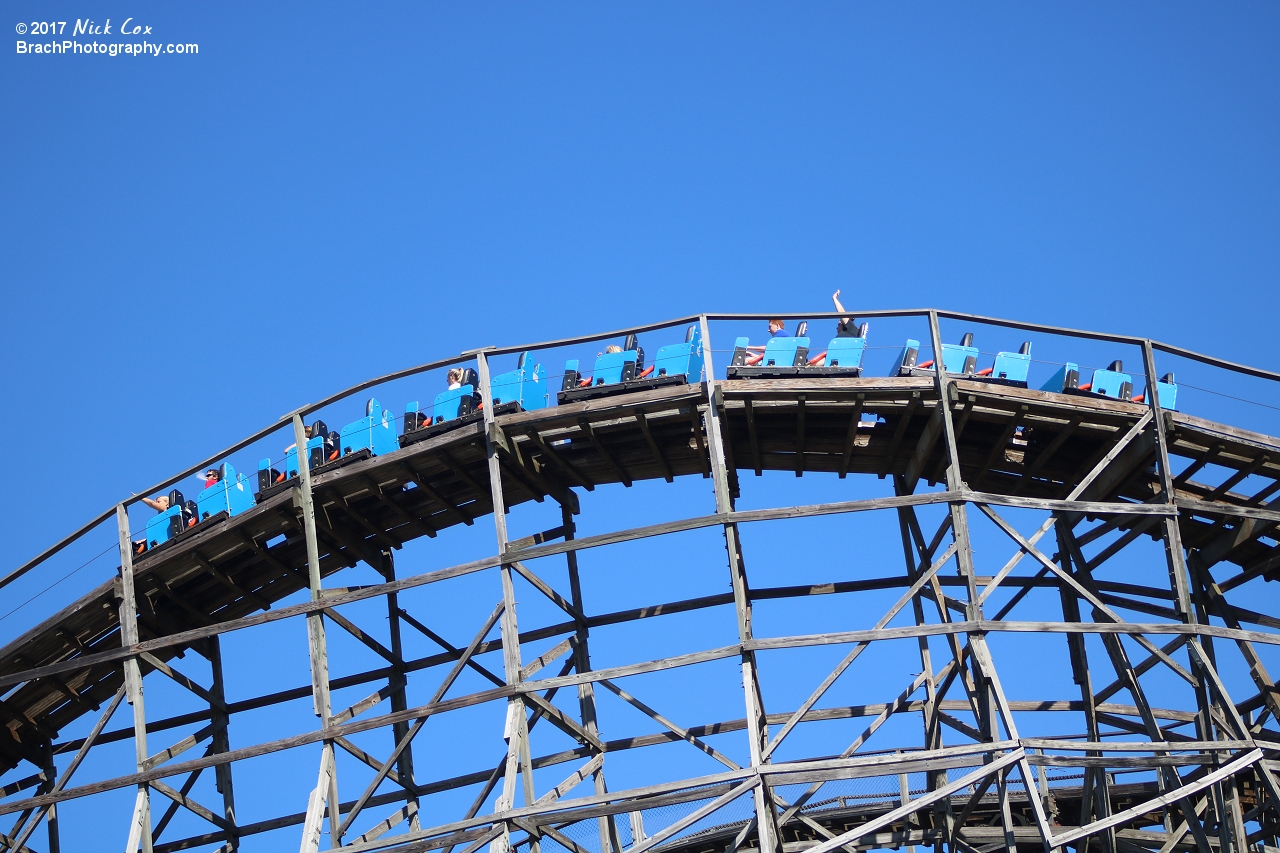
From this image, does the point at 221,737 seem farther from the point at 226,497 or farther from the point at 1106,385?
the point at 1106,385

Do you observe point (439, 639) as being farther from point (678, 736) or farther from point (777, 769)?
point (777, 769)

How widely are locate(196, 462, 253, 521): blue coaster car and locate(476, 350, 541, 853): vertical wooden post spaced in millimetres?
4404

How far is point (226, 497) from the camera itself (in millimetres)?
28125

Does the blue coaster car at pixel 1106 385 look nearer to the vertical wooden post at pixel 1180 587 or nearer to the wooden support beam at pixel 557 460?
the vertical wooden post at pixel 1180 587

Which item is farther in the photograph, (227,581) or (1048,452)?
(227,581)

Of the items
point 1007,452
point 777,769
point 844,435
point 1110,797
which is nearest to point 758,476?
point 844,435

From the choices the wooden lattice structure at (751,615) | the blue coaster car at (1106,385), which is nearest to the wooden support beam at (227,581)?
the wooden lattice structure at (751,615)

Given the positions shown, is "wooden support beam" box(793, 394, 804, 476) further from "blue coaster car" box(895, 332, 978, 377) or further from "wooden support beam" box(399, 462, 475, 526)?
"wooden support beam" box(399, 462, 475, 526)

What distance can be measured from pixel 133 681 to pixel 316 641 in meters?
3.49

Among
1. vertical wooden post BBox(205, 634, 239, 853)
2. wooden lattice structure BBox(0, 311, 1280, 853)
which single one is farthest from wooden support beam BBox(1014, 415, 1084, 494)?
vertical wooden post BBox(205, 634, 239, 853)

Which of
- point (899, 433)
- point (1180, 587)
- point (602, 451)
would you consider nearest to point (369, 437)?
point (602, 451)

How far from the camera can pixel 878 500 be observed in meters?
25.3

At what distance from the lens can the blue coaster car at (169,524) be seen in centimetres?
2867

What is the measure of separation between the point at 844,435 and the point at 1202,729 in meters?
7.13
